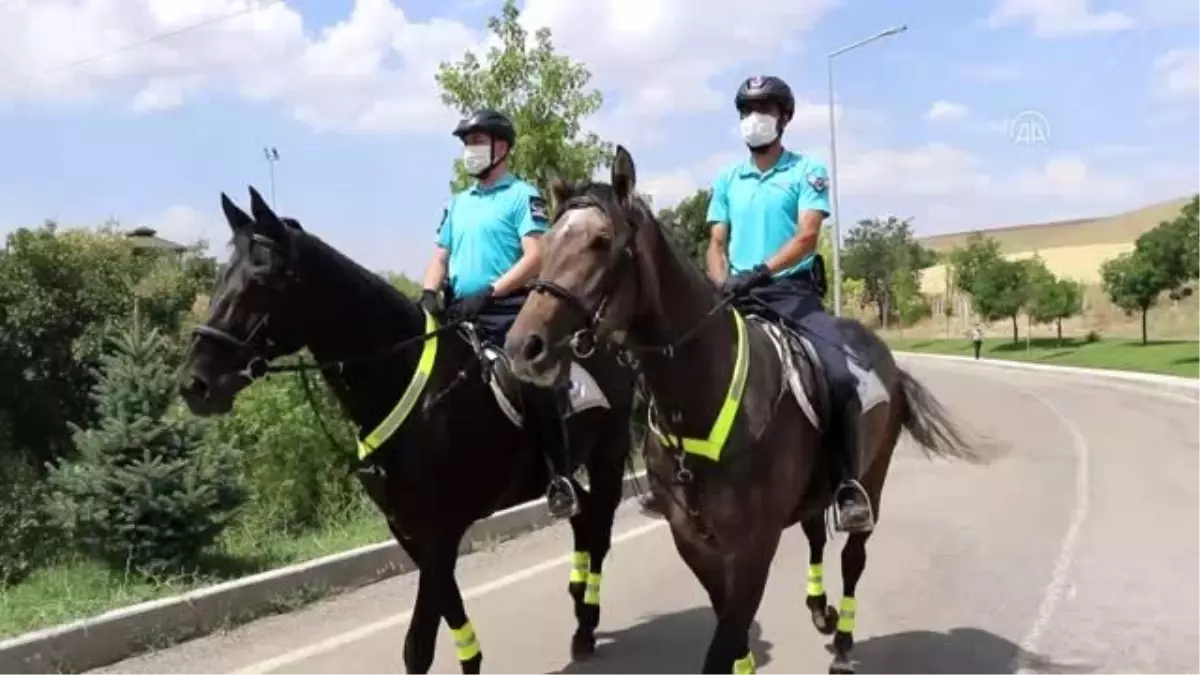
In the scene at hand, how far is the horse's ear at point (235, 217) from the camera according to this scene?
4898mm

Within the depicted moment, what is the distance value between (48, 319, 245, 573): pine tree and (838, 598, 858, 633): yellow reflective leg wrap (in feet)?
14.9

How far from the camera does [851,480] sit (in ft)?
17.6

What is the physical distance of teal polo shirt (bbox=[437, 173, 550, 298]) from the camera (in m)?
6.10

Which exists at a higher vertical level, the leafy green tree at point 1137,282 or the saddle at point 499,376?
the leafy green tree at point 1137,282

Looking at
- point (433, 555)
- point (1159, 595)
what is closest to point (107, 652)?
point (433, 555)

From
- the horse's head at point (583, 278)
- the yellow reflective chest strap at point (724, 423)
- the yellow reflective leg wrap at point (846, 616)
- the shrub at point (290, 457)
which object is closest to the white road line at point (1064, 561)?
the yellow reflective leg wrap at point (846, 616)

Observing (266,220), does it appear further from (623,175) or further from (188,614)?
(188,614)

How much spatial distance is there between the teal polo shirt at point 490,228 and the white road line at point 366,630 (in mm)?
2209

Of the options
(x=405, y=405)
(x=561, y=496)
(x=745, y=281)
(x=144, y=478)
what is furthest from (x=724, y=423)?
(x=144, y=478)

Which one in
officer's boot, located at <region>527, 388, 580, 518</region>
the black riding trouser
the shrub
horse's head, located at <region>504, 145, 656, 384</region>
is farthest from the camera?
the shrub

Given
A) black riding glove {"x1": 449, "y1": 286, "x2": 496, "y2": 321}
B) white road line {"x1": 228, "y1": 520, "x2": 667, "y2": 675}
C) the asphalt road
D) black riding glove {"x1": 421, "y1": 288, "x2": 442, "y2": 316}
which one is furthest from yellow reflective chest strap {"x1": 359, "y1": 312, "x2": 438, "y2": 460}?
white road line {"x1": 228, "y1": 520, "x2": 667, "y2": 675}

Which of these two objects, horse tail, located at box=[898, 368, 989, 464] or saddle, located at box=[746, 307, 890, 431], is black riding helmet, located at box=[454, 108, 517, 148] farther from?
horse tail, located at box=[898, 368, 989, 464]

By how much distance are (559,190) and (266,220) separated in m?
1.44

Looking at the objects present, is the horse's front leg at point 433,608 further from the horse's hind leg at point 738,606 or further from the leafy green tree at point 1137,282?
the leafy green tree at point 1137,282
